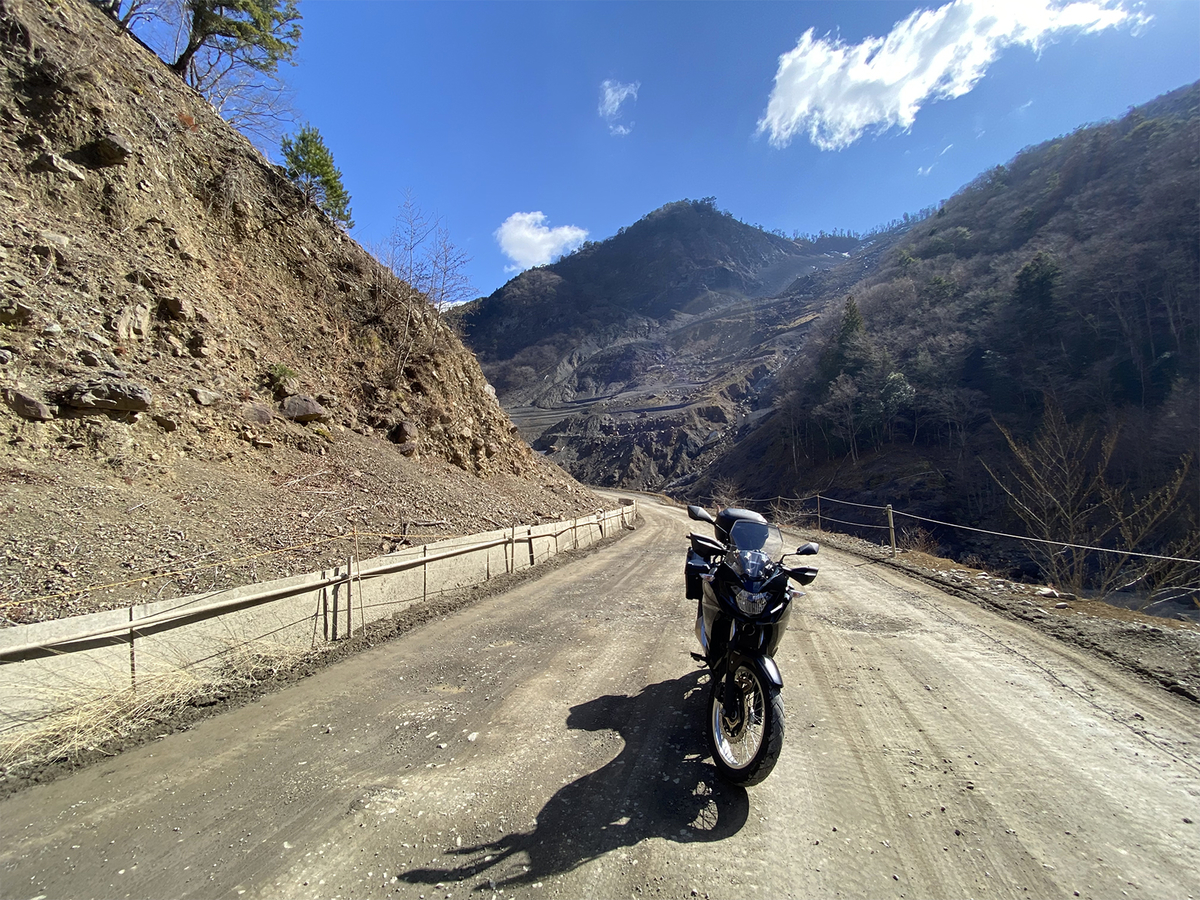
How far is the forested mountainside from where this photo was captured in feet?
87.1

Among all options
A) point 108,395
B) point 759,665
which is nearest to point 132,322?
point 108,395

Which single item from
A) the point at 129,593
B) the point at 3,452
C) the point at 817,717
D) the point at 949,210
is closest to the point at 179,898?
the point at 129,593

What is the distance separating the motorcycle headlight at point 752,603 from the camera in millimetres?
3145

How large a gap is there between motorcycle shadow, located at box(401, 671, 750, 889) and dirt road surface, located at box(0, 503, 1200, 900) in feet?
0.04

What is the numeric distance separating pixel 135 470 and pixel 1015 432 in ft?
137

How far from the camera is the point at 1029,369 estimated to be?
1403 inches

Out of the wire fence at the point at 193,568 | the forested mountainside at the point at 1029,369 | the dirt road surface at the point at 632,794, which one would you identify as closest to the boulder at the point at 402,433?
the wire fence at the point at 193,568

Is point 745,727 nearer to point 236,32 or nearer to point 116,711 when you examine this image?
point 116,711

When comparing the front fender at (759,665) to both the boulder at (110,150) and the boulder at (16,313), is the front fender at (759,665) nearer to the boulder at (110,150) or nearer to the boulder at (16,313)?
the boulder at (16,313)

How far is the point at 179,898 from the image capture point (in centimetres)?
220

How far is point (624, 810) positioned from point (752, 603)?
1308mm

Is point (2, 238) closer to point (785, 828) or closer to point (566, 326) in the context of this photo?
point (785, 828)

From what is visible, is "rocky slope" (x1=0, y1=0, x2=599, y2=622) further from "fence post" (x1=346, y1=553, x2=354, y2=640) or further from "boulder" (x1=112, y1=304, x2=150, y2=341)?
"fence post" (x1=346, y1=553, x2=354, y2=640)

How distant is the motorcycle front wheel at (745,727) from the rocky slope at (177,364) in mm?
4811
